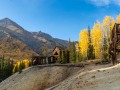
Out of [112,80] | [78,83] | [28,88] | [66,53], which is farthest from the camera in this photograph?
[66,53]

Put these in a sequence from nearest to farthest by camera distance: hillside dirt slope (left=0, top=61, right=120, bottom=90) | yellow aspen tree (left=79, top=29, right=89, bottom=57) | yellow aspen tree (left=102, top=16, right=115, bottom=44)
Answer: hillside dirt slope (left=0, top=61, right=120, bottom=90) < yellow aspen tree (left=102, top=16, right=115, bottom=44) < yellow aspen tree (left=79, top=29, right=89, bottom=57)

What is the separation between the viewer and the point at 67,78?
131ft

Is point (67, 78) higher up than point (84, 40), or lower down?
lower down

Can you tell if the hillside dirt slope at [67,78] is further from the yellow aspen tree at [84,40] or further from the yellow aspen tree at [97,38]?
the yellow aspen tree at [84,40]

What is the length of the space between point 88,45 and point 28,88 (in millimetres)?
61102

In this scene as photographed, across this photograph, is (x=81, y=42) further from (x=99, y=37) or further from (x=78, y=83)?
(x=78, y=83)

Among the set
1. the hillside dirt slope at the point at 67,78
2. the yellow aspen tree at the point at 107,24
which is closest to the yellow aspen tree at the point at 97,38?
the yellow aspen tree at the point at 107,24

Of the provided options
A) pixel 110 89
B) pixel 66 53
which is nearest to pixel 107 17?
pixel 66 53

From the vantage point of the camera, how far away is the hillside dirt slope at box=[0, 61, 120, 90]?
2867cm

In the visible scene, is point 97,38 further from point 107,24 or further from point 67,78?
point 67,78

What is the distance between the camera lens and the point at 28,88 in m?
41.7

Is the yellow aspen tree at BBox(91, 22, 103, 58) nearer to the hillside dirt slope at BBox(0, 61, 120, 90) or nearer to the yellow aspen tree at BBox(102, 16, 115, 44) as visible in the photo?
the yellow aspen tree at BBox(102, 16, 115, 44)

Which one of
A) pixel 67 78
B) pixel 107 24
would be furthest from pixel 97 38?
pixel 67 78

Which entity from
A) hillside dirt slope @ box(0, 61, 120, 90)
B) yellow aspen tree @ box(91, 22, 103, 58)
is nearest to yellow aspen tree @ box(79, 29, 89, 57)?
yellow aspen tree @ box(91, 22, 103, 58)
